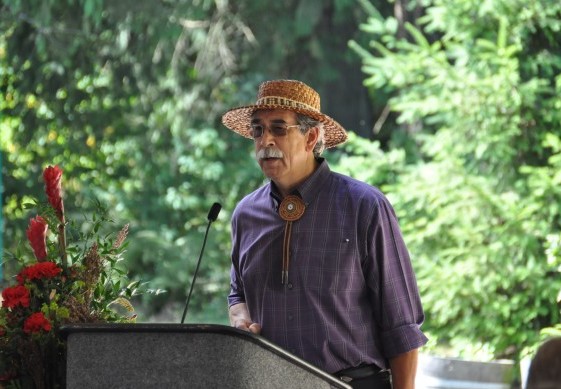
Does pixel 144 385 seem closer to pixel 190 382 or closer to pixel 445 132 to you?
pixel 190 382

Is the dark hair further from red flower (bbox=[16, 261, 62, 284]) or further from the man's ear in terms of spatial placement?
red flower (bbox=[16, 261, 62, 284])

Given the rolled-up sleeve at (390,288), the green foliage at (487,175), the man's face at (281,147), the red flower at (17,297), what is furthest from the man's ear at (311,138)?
the green foliage at (487,175)

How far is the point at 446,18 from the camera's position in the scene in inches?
268

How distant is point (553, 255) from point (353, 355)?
2708 millimetres

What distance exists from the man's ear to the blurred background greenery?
3277mm

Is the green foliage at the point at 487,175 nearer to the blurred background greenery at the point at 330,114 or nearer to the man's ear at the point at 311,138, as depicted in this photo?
the blurred background greenery at the point at 330,114

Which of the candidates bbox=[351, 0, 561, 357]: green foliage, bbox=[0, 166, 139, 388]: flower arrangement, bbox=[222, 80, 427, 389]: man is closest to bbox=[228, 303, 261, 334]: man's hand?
bbox=[222, 80, 427, 389]: man

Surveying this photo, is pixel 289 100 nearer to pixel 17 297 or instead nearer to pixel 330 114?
pixel 17 297

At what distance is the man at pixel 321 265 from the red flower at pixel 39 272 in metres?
0.53

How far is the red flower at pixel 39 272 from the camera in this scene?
279 centimetres

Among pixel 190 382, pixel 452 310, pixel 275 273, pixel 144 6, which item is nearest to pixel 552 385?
pixel 190 382

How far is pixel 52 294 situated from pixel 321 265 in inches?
26.5

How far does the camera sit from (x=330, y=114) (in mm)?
9844

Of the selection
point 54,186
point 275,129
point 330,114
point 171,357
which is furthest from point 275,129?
point 330,114
